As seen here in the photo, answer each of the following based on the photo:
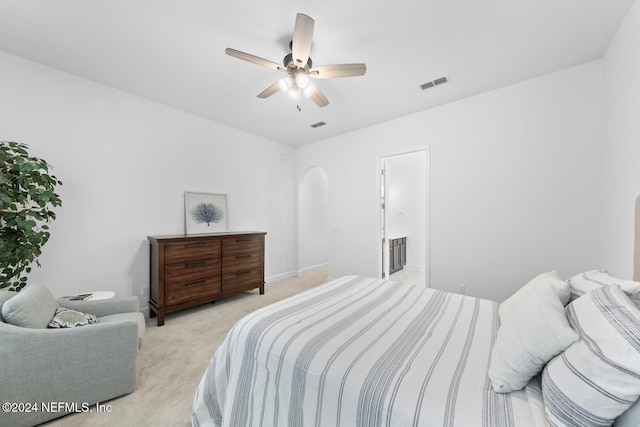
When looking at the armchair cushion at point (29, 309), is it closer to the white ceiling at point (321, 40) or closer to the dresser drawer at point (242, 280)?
the dresser drawer at point (242, 280)

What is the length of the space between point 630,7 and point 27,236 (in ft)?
16.3

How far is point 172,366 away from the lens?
6.53 feet

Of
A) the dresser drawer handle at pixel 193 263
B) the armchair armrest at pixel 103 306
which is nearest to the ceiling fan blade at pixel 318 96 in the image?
the dresser drawer handle at pixel 193 263

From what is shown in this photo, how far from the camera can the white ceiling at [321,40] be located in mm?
1726

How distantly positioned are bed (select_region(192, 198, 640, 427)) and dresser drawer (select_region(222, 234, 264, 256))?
2098 millimetres

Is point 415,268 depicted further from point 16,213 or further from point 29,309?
point 16,213

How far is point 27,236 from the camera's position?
75.5 inches

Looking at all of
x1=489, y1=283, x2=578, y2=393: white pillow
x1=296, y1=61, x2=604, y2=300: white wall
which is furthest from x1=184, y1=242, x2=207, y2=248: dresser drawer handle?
x1=489, y1=283, x2=578, y2=393: white pillow

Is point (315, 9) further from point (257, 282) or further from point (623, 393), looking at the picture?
point (257, 282)

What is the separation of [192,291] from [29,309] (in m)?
1.62

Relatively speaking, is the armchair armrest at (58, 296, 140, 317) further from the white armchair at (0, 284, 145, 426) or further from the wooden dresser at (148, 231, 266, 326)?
the wooden dresser at (148, 231, 266, 326)

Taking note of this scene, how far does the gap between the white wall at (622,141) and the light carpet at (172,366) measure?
3.46m

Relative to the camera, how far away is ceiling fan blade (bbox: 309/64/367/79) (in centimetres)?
190

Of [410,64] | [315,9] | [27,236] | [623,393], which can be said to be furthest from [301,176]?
[623,393]
